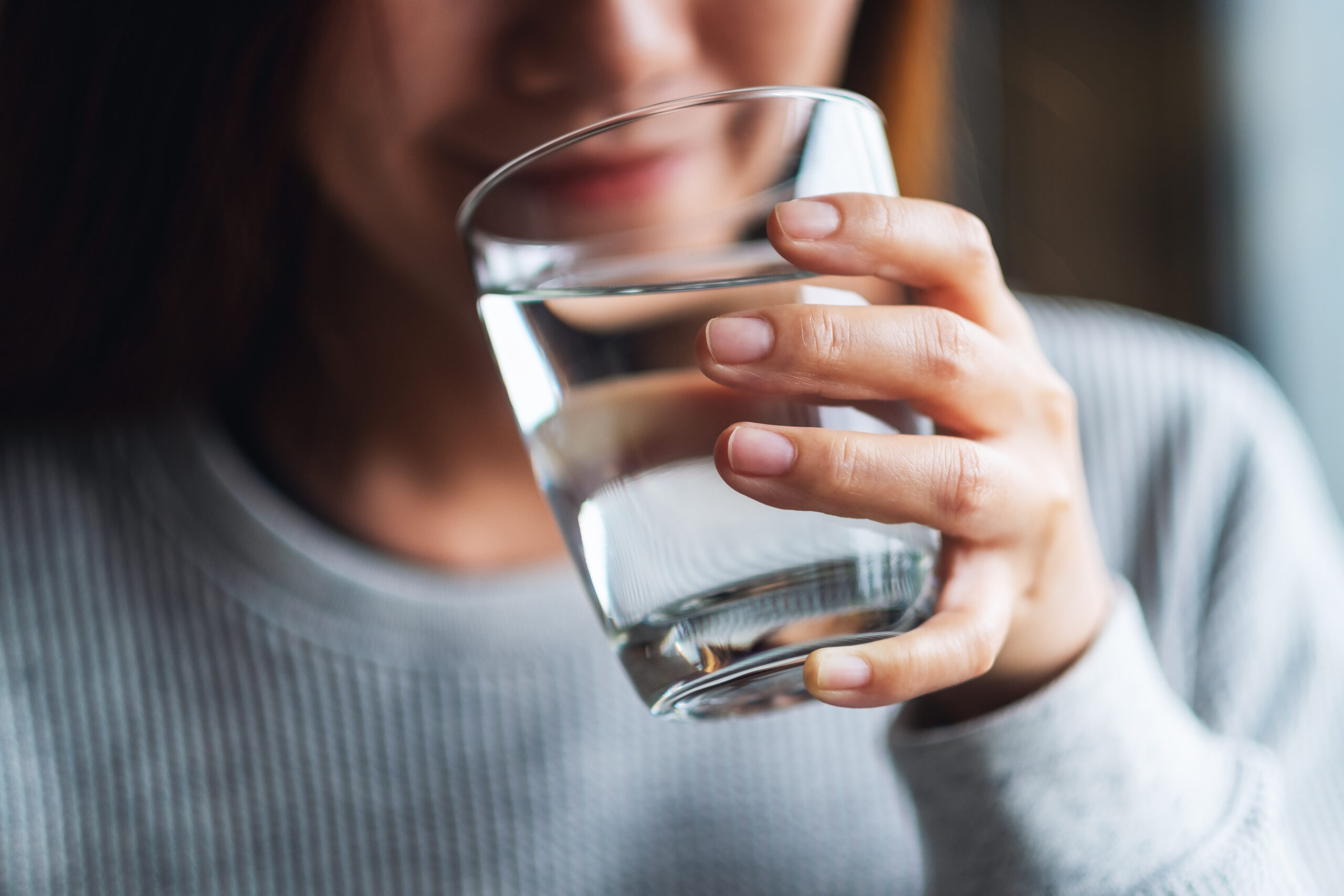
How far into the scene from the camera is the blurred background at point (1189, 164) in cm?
164

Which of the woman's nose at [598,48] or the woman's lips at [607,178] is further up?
the woman's nose at [598,48]

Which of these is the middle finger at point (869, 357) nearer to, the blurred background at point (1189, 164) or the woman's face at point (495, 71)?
the woman's face at point (495, 71)

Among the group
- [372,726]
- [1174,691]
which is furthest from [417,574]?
[1174,691]

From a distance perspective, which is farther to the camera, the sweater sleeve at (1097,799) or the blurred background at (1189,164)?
the blurred background at (1189,164)

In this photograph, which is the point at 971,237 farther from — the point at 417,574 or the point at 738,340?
the point at 417,574

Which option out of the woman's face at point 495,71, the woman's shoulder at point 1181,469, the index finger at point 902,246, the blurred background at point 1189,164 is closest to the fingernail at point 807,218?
the index finger at point 902,246

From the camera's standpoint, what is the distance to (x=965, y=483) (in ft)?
1.24

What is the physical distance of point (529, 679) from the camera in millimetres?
757

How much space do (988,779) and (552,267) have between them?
13.5 inches

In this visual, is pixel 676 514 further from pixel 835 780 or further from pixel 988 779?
pixel 835 780

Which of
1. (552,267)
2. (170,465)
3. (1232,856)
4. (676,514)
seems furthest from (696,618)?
(170,465)

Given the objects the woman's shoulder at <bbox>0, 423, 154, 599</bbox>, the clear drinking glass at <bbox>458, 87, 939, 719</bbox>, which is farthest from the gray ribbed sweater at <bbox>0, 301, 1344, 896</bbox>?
the clear drinking glass at <bbox>458, 87, 939, 719</bbox>

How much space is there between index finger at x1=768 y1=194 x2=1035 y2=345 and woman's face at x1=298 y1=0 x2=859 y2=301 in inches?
4.9

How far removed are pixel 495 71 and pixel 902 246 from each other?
279mm
